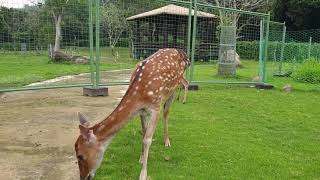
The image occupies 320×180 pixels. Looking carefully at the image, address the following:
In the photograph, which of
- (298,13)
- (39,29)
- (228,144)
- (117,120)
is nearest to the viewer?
(117,120)

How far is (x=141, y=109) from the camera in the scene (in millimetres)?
5340

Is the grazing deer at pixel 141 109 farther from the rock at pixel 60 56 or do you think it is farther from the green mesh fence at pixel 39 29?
the rock at pixel 60 56

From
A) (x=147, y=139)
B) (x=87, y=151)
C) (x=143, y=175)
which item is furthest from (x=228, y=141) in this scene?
(x=87, y=151)

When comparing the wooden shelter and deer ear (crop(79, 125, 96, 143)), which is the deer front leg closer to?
deer ear (crop(79, 125, 96, 143))

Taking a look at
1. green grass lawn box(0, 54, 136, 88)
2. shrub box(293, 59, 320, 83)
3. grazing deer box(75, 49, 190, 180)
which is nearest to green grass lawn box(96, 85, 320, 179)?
grazing deer box(75, 49, 190, 180)

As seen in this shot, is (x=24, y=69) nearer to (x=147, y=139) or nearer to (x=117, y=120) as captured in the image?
(x=147, y=139)

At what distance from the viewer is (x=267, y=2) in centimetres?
3694

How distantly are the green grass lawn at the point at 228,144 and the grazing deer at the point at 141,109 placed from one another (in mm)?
392

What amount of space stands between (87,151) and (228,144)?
2.79m

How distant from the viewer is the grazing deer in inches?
185

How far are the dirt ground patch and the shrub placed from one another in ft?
24.6

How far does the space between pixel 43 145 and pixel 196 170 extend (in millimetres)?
2175

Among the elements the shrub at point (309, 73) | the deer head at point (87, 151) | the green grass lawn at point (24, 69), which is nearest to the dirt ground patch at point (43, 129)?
the deer head at point (87, 151)

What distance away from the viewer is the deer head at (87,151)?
4660 millimetres
